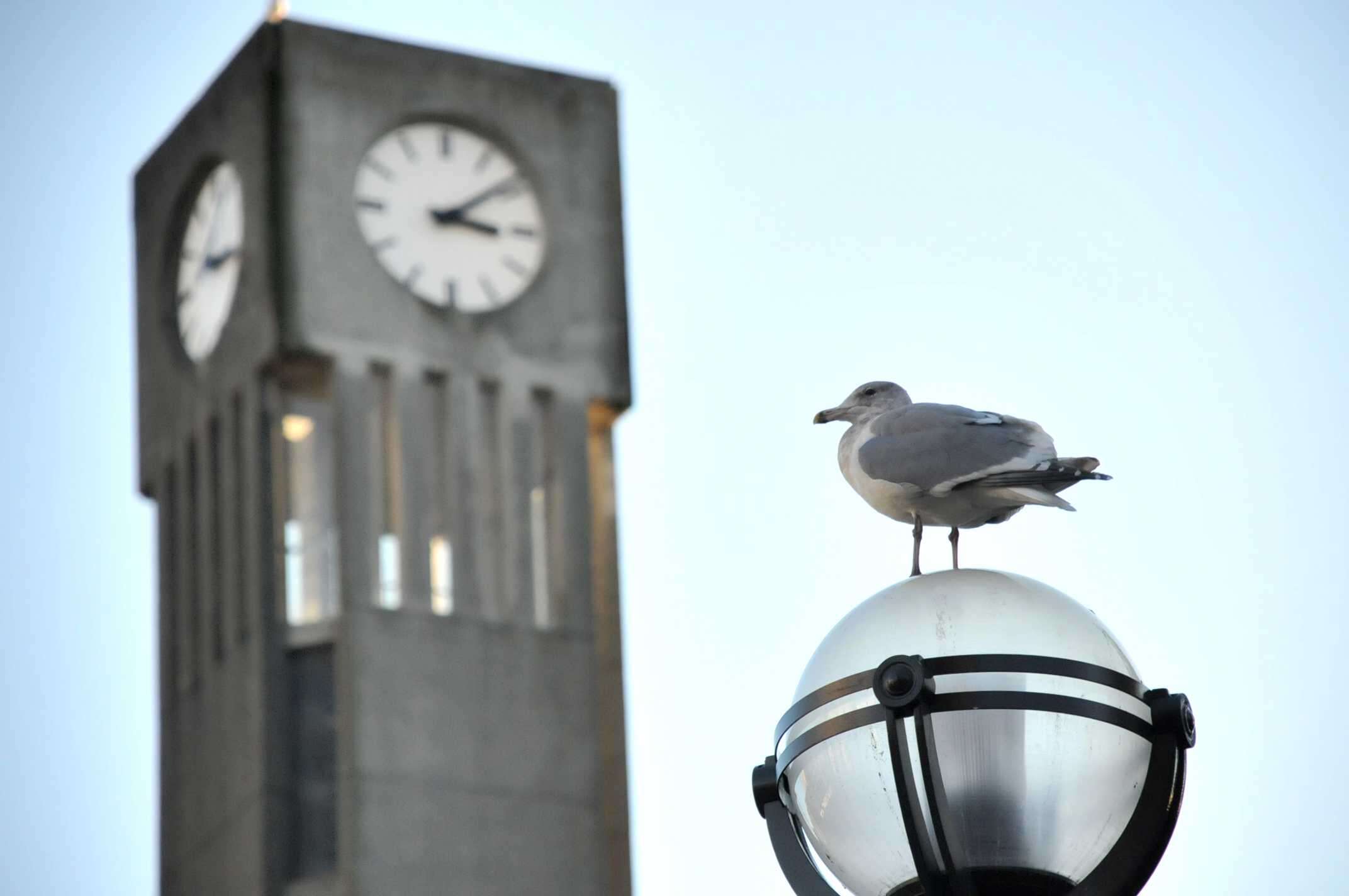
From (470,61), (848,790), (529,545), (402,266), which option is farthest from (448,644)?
(848,790)

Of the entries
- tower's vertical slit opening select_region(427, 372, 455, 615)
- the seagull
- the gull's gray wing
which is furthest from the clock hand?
the gull's gray wing

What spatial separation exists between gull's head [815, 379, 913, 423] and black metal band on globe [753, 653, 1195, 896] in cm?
125

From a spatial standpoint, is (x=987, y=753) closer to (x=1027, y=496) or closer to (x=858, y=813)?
(x=858, y=813)

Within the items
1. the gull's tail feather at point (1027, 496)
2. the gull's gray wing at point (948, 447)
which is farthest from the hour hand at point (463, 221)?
the gull's tail feather at point (1027, 496)

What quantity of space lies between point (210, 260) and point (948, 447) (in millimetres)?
20518

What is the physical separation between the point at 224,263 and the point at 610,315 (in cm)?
331

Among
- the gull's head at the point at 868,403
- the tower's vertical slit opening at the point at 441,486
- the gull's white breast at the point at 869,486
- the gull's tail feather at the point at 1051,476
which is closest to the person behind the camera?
the gull's tail feather at the point at 1051,476

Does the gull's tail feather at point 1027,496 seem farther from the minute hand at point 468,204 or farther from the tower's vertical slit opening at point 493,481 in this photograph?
the minute hand at point 468,204

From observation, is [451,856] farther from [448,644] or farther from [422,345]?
[422,345]

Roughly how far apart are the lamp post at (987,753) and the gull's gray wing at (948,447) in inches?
18.9

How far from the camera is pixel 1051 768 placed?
4676 millimetres

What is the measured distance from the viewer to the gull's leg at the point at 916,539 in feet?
17.7

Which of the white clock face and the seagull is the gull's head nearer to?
the seagull

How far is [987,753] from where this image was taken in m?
4.70
